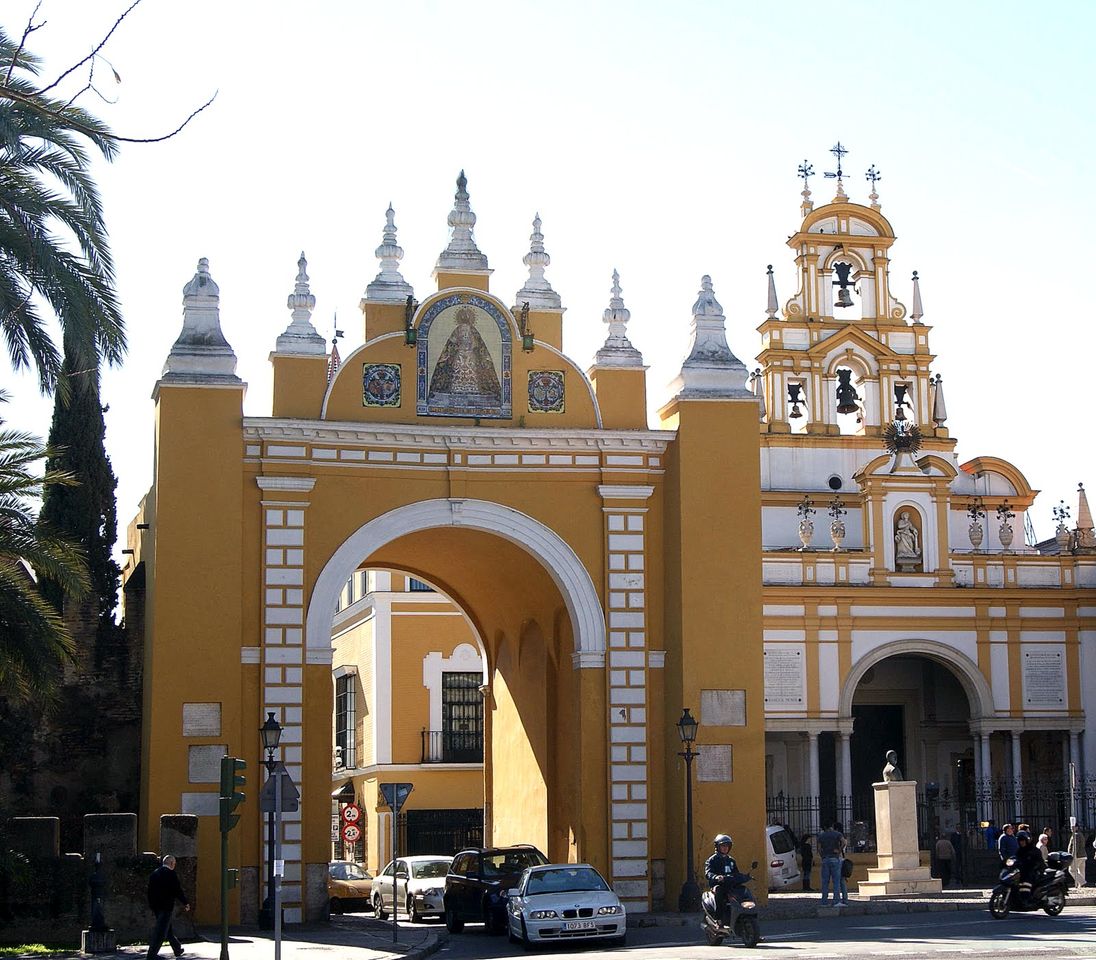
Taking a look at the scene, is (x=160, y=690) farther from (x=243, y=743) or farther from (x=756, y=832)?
(x=756, y=832)

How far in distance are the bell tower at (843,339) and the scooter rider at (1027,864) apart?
848 inches

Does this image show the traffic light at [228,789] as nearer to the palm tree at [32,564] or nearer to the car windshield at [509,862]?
the palm tree at [32,564]

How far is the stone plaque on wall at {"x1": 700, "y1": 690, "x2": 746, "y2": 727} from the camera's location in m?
26.9

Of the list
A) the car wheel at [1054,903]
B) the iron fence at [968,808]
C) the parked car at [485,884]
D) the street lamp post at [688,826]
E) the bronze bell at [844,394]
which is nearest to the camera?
the car wheel at [1054,903]

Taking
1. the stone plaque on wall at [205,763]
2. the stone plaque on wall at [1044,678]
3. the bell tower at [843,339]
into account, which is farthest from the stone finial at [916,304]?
the stone plaque on wall at [205,763]

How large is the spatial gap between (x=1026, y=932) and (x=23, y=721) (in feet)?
51.9

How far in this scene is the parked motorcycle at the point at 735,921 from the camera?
20.2m

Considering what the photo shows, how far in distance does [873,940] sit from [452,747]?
877 inches

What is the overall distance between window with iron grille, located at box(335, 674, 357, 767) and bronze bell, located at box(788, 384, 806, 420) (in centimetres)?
1307

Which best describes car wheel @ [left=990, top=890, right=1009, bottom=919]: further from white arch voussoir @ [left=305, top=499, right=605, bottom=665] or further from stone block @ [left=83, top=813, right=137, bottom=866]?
stone block @ [left=83, top=813, right=137, bottom=866]

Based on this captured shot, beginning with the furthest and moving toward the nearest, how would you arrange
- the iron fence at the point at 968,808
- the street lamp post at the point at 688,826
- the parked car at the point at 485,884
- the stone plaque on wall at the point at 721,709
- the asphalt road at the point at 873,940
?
the iron fence at the point at 968,808 < the stone plaque on wall at the point at 721,709 < the street lamp post at the point at 688,826 < the parked car at the point at 485,884 < the asphalt road at the point at 873,940

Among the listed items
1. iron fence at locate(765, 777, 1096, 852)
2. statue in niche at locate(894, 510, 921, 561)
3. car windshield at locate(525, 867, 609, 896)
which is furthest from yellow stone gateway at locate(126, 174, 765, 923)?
statue in niche at locate(894, 510, 921, 561)

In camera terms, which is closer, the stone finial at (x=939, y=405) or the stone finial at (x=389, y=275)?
the stone finial at (x=389, y=275)

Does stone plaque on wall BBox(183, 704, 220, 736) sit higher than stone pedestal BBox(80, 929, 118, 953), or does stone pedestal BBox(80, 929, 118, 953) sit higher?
stone plaque on wall BBox(183, 704, 220, 736)
